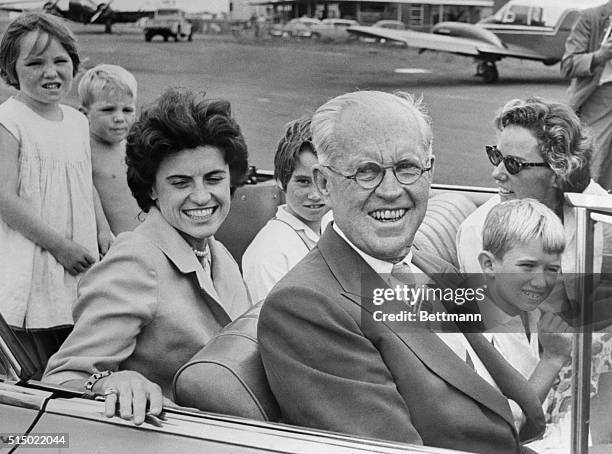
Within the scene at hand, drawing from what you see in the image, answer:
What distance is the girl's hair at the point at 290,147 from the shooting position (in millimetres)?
2043

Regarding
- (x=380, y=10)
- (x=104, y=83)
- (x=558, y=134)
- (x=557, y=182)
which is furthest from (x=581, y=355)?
(x=104, y=83)

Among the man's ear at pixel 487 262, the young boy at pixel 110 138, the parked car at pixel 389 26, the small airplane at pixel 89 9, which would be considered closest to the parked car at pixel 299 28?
the parked car at pixel 389 26

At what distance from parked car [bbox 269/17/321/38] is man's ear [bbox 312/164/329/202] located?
2.12 feet

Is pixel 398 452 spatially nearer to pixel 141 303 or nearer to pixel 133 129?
pixel 141 303

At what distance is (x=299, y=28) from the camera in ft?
6.95

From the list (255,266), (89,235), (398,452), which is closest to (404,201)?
(398,452)

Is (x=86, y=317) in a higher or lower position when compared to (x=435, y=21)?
lower

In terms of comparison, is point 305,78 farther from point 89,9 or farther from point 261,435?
point 261,435

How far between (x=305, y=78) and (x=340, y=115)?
0.63m

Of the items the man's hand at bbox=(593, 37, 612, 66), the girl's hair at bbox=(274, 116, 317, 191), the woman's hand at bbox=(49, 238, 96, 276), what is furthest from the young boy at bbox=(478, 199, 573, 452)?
the woman's hand at bbox=(49, 238, 96, 276)

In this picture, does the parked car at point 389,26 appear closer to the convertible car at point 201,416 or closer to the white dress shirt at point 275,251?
the white dress shirt at point 275,251

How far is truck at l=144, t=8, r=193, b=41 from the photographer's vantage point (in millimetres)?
2215

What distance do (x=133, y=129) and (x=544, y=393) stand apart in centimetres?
88

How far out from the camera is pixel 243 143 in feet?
6.16
